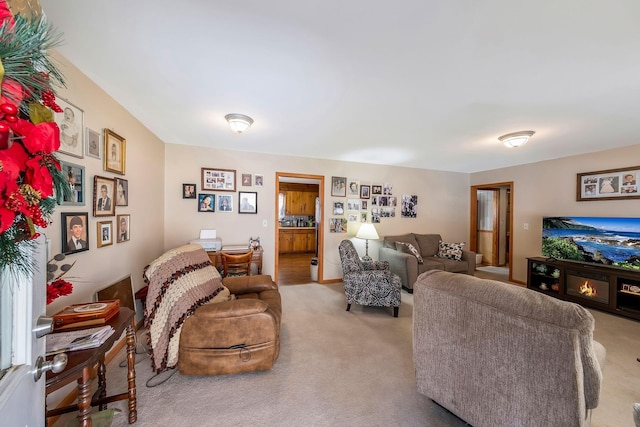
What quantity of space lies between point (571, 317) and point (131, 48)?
109 inches

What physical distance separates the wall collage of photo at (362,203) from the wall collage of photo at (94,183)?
10.4ft

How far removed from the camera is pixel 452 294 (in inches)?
56.6

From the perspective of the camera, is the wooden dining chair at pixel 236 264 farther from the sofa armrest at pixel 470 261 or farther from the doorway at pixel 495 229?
the doorway at pixel 495 229

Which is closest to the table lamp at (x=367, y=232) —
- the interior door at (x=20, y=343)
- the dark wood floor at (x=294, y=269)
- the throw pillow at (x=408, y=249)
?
the throw pillow at (x=408, y=249)

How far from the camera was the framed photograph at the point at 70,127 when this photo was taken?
162 cm

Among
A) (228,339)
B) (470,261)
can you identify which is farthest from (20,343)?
(470,261)

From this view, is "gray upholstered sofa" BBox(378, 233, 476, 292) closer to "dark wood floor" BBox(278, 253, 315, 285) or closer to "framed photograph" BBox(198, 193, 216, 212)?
"dark wood floor" BBox(278, 253, 315, 285)

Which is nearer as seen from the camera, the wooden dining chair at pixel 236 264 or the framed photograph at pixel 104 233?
the framed photograph at pixel 104 233

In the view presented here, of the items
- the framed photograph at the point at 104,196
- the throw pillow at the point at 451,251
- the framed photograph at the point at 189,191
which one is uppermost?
the framed photograph at the point at 189,191

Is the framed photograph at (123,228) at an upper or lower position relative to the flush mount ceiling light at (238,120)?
lower

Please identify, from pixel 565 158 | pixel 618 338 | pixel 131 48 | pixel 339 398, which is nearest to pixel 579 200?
pixel 565 158

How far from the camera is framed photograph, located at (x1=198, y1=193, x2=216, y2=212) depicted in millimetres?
3867

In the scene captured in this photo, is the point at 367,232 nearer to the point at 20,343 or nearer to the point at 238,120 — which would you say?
the point at 238,120

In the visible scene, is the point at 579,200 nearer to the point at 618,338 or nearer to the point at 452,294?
the point at 618,338
